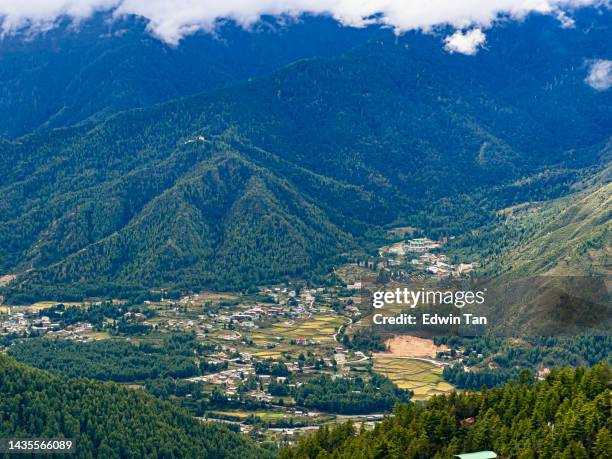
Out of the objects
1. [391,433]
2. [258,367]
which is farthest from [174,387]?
[391,433]

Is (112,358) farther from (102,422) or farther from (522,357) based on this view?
(522,357)

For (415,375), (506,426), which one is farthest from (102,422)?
(506,426)

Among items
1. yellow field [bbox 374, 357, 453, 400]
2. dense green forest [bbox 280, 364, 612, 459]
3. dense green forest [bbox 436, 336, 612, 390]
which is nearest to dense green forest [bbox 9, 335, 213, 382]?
yellow field [bbox 374, 357, 453, 400]

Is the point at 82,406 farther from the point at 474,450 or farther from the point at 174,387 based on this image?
the point at 474,450

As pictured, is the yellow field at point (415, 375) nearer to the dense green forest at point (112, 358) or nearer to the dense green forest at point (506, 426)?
the dense green forest at point (112, 358)

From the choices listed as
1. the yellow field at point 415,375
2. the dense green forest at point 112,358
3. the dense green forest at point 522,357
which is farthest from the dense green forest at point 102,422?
the dense green forest at point 522,357

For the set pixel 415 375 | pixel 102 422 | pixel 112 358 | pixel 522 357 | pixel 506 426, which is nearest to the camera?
pixel 506 426

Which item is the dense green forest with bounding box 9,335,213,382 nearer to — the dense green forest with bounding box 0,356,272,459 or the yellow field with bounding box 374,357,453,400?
the yellow field with bounding box 374,357,453,400
